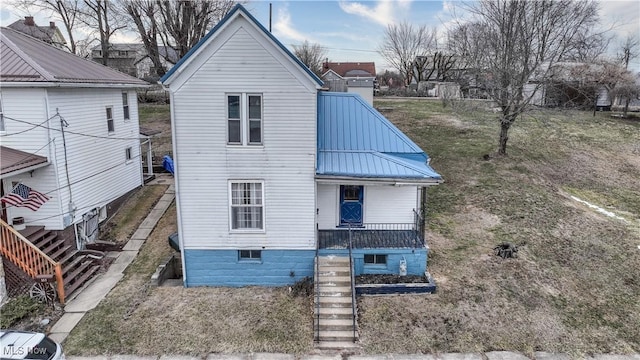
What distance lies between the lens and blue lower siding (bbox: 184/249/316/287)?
42.1ft

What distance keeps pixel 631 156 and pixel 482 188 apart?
14.9 metres

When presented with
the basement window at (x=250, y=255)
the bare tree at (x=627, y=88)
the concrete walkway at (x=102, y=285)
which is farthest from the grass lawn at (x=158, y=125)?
the bare tree at (x=627, y=88)

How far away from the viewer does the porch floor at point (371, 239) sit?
13376 millimetres

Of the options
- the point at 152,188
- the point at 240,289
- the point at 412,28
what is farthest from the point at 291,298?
the point at 412,28

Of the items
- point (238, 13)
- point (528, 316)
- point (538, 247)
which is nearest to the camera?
point (238, 13)

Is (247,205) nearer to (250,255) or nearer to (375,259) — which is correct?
(250,255)

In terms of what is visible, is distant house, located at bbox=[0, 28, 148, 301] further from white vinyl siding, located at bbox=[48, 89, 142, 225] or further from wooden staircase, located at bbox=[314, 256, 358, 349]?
wooden staircase, located at bbox=[314, 256, 358, 349]

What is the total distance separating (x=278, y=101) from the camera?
11.7 meters

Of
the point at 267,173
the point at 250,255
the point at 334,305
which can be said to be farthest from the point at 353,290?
the point at 267,173

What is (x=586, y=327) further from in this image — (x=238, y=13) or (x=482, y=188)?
(x=238, y=13)

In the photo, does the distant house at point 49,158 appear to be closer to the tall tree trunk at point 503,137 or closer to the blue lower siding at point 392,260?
the blue lower siding at point 392,260

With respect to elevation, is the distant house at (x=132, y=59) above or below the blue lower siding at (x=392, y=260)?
above

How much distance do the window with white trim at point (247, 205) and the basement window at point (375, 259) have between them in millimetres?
3574

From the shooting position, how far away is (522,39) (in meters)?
22.8
